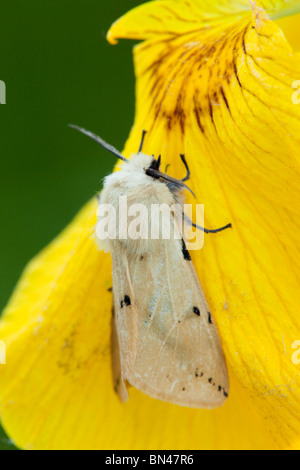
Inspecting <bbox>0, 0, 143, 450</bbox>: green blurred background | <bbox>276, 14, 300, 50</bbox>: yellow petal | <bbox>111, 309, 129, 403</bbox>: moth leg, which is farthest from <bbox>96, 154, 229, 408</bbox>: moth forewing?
<bbox>0, 0, 143, 450</bbox>: green blurred background

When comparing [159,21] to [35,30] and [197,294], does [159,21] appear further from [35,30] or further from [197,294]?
[35,30]

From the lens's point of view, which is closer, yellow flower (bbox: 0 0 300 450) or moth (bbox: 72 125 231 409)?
yellow flower (bbox: 0 0 300 450)

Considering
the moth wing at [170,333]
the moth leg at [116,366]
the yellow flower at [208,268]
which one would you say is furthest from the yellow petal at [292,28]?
the moth leg at [116,366]

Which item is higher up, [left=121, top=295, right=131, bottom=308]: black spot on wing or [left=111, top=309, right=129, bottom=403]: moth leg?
[left=121, top=295, right=131, bottom=308]: black spot on wing

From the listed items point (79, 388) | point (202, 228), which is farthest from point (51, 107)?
point (202, 228)

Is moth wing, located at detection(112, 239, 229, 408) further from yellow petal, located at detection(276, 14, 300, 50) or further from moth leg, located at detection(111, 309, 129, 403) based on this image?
yellow petal, located at detection(276, 14, 300, 50)

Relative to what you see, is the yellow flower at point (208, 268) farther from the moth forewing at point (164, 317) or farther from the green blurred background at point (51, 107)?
the green blurred background at point (51, 107)

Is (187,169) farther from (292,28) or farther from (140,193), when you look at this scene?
(292,28)
